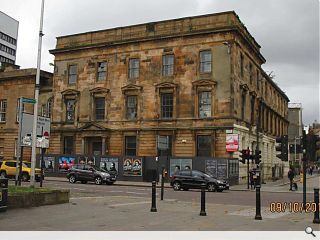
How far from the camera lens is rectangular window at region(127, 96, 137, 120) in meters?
43.4

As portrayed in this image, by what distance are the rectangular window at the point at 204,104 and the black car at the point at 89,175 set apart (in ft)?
36.1

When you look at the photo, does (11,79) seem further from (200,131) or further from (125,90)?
(200,131)

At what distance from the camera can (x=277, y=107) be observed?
6731cm

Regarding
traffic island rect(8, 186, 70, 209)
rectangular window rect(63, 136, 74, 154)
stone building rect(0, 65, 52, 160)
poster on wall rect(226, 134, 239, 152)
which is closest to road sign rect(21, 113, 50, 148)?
traffic island rect(8, 186, 70, 209)

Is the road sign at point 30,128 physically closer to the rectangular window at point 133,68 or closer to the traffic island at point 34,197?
the traffic island at point 34,197

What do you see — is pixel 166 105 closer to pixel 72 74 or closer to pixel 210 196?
pixel 72 74

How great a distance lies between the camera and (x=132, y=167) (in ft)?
132

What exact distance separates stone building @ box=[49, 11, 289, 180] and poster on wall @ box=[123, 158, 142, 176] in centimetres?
203

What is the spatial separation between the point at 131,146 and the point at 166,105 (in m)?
5.66

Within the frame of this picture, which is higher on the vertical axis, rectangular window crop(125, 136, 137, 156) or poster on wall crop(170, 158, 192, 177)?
rectangular window crop(125, 136, 137, 156)

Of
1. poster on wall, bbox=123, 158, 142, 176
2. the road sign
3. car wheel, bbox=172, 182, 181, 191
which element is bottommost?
car wheel, bbox=172, 182, 181, 191

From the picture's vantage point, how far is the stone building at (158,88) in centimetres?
3947

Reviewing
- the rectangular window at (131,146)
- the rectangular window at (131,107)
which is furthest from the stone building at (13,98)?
the rectangular window at (131,146)

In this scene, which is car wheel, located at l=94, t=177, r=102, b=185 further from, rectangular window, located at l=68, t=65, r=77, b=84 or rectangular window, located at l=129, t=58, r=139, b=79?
rectangular window, located at l=68, t=65, r=77, b=84
